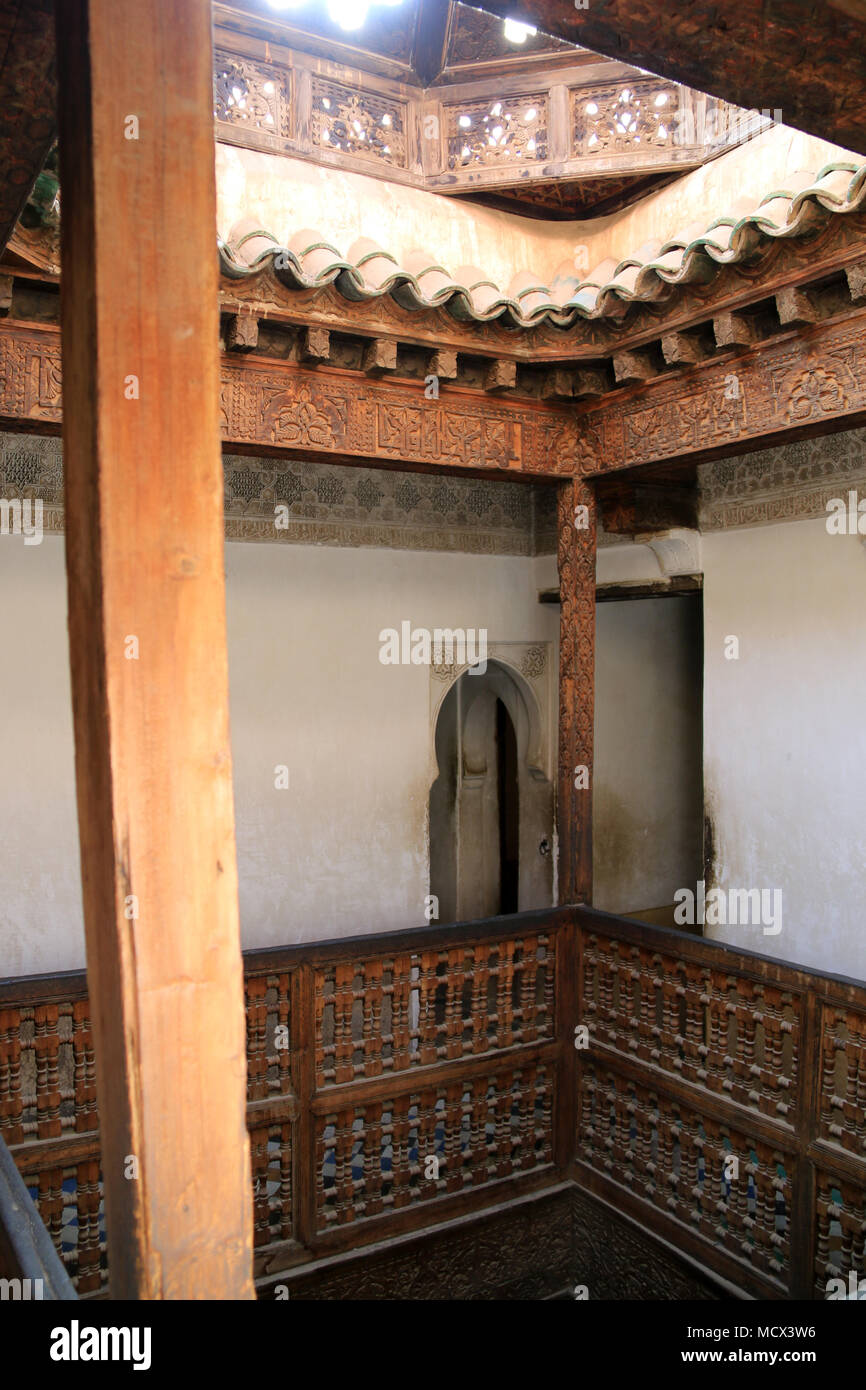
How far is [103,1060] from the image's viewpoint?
1.32 meters

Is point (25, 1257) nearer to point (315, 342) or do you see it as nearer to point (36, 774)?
point (315, 342)

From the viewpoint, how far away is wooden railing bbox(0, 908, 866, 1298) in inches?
149

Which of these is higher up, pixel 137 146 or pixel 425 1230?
pixel 137 146

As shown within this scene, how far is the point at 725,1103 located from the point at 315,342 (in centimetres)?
375

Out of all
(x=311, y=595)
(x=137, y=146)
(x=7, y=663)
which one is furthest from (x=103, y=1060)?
(x=311, y=595)

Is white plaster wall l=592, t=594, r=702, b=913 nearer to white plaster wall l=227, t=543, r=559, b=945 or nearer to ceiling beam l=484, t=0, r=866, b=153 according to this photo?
white plaster wall l=227, t=543, r=559, b=945

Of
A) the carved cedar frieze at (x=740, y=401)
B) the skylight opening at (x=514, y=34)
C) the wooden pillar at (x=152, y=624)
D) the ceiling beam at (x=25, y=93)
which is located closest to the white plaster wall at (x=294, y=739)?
the carved cedar frieze at (x=740, y=401)

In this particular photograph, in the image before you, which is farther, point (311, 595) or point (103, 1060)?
point (311, 595)

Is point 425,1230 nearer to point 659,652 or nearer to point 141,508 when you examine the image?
point 141,508

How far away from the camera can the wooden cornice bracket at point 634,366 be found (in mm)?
4520

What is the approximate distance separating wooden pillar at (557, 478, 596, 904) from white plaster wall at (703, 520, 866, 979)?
1214 millimetres

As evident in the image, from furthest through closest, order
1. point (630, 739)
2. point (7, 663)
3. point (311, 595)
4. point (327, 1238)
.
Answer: point (630, 739) < point (311, 595) < point (7, 663) < point (327, 1238)

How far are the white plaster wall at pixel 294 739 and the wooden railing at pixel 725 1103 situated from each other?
1877 millimetres

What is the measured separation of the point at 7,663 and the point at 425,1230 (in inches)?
141
